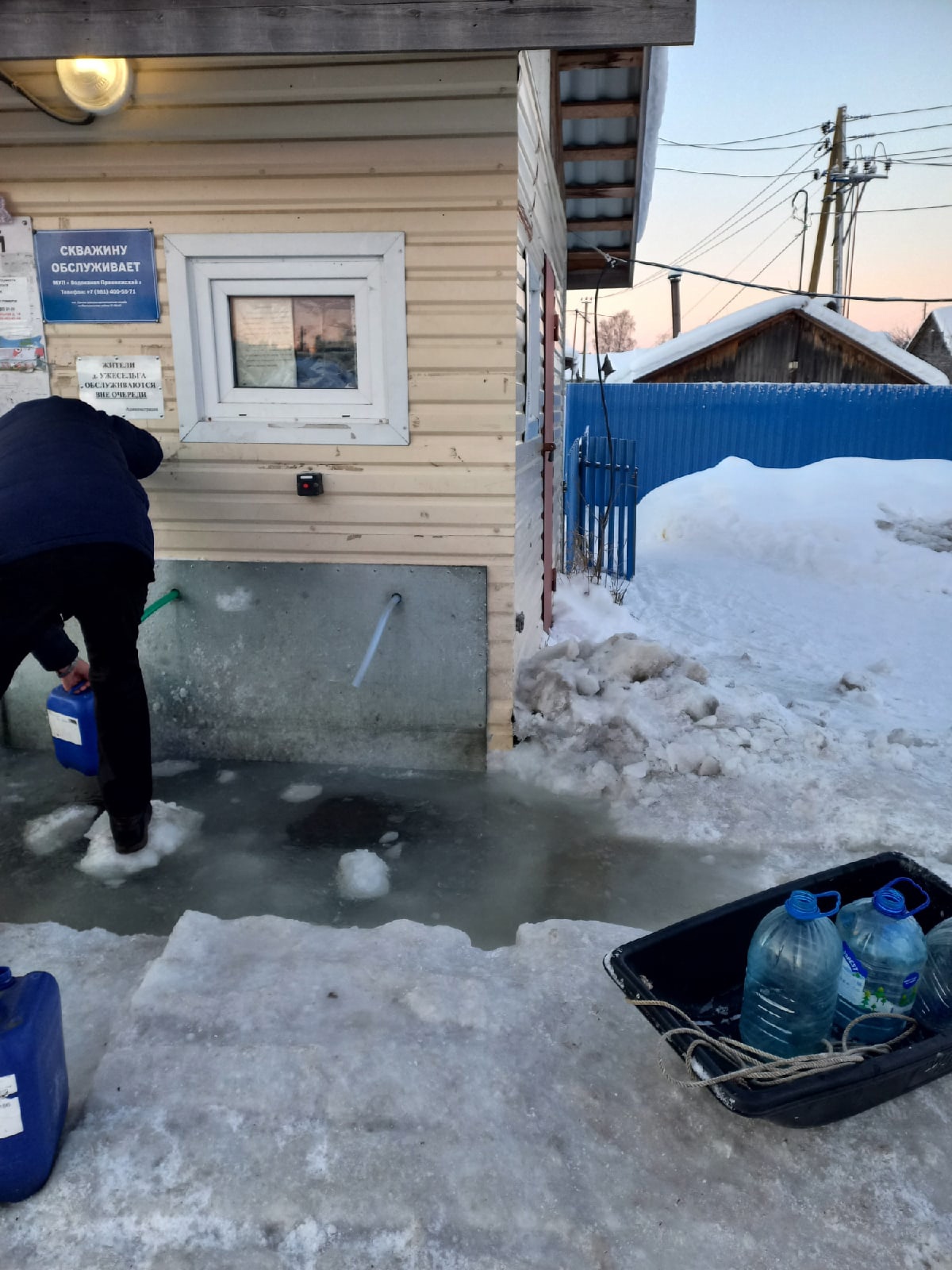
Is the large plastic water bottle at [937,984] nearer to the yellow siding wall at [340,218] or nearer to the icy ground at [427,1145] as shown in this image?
the icy ground at [427,1145]

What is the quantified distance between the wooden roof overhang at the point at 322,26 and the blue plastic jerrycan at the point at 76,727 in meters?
2.70

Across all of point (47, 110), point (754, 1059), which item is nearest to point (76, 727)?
point (47, 110)

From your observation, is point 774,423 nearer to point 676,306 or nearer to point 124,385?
point 124,385

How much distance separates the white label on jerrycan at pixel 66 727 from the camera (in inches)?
153

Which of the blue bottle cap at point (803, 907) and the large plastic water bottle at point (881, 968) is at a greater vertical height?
the blue bottle cap at point (803, 907)

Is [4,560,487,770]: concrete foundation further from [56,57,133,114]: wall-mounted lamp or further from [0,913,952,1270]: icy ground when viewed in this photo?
[56,57,133,114]: wall-mounted lamp

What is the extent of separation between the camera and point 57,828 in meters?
3.99

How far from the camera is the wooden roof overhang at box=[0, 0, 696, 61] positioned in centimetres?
332

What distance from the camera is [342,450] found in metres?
4.34

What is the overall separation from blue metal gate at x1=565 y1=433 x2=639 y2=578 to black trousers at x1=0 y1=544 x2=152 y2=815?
22.2 feet

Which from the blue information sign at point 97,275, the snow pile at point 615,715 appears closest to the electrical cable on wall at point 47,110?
the blue information sign at point 97,275

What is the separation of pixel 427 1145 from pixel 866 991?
1297 millimetres

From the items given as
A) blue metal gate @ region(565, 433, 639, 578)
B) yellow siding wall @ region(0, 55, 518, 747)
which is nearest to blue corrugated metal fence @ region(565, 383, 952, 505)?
blue metal gate @ region(565, 433, 639, 578)

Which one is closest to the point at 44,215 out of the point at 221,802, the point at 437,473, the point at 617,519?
the point at 437,473
